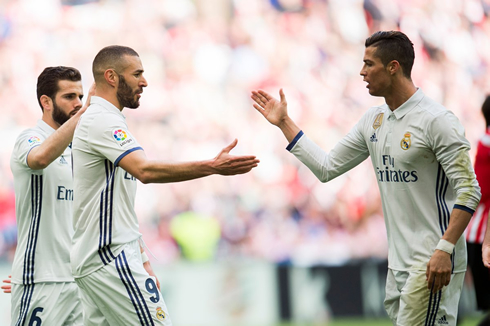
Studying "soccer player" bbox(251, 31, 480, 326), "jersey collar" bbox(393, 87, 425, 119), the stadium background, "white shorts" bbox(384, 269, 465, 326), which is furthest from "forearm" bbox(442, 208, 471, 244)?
the stadium background

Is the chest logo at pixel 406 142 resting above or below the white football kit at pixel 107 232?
above

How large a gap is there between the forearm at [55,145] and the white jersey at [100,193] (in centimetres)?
43

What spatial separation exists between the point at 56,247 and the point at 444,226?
260 centimetres

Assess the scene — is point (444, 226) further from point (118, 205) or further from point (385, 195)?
point (118, 205)

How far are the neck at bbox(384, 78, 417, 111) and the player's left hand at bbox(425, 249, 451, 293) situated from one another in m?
0.98

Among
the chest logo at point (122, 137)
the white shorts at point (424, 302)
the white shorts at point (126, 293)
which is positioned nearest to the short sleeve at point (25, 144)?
the chest logo at point (122, 137)

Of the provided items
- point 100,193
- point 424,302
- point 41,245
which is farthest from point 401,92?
point 41,245

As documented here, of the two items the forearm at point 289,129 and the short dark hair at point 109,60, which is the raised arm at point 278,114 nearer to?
the forearm at point 289,129

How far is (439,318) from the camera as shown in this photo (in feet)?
13.9

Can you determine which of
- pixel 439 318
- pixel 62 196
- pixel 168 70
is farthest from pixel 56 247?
pixel 168 70

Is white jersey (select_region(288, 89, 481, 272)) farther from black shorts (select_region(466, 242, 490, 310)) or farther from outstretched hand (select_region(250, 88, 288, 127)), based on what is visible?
black shorts (select_region(466, 242, 490, 310))

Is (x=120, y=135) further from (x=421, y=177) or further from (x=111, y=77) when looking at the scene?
(x=421, y=177)

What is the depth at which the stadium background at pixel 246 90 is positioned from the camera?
13.0 metres

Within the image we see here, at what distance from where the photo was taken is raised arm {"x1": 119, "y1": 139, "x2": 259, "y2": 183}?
3.72 metres
